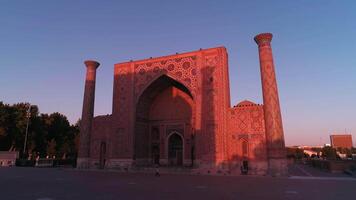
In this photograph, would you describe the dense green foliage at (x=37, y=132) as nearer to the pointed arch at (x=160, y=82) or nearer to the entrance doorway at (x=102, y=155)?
the entrance doorway at (x=102, y=155)

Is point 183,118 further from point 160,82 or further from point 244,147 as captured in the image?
point 244,147

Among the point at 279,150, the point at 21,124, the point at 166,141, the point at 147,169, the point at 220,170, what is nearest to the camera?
the point at 279,150

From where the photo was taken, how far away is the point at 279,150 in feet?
61.4

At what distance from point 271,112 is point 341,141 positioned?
60.4m

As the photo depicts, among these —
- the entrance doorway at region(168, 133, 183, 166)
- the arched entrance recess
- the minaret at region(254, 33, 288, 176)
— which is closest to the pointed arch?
the arched entrance recess

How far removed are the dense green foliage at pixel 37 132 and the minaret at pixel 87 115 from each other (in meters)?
9.79

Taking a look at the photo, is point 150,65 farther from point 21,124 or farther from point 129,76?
point 21,124

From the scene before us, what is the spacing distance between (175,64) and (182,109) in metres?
4.26

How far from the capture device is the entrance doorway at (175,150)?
82.8 ft

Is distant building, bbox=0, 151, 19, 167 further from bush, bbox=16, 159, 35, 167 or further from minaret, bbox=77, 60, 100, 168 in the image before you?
minaret, bbox=77, 60, 100, 168

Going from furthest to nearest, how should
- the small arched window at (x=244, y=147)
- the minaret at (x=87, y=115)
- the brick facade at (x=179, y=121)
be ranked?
the minaret at (x=87, y=115) → the brick facade at (x=179, y=121) → the small arched window at (x=244, y=147)

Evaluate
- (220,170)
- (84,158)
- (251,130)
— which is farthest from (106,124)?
(251,130)

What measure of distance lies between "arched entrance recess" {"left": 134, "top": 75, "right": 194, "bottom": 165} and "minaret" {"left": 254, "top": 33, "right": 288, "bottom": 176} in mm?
7196

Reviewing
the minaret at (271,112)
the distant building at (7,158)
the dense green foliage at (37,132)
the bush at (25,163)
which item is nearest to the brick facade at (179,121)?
the minaret at (271,112)
